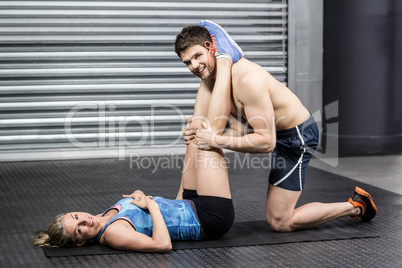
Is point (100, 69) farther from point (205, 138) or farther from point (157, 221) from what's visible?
point (157, 221)

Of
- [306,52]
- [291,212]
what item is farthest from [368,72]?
[291,212]

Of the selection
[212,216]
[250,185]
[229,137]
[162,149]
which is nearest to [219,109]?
[229,137]

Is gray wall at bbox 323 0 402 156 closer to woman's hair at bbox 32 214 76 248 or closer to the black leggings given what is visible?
the black leggings

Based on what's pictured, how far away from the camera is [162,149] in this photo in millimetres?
6863

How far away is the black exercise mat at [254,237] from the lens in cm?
321

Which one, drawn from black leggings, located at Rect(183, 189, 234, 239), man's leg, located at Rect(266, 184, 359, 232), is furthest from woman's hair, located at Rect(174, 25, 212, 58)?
man's leg, located at Rect(266, 184, 359, 232)

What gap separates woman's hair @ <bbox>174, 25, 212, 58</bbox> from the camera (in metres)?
3.33

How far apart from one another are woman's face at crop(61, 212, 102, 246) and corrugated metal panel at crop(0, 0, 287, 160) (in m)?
3.60

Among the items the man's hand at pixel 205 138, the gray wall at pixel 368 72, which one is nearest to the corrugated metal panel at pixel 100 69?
the gray wall at pixel 368 72

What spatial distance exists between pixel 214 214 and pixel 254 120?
0.55m

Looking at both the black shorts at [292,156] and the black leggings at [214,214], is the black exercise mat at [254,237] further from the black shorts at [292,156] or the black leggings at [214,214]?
the black shorts at [292,156]

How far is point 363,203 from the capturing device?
3.75 m

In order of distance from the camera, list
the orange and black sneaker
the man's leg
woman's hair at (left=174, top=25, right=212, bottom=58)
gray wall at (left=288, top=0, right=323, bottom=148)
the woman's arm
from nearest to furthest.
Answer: the woman's arm, woman's hair at (left=174, top=25, right=212, bottom=58), the man's leg, the orange and black sneaker, gray wall at (left=288, top=0, right=323, bottom=148)

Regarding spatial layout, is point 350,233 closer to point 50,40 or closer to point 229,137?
point 229,137
